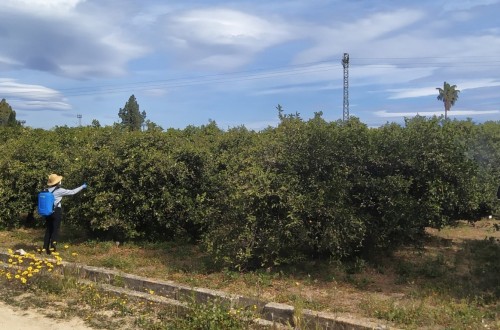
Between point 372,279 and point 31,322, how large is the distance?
13.4 feet

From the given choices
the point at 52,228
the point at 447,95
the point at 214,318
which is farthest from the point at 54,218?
the point at 447,95

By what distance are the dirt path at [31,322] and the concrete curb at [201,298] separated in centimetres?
87

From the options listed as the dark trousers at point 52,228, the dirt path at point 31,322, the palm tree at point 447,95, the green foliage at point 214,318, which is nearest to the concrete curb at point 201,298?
the green foliage at point 214,318

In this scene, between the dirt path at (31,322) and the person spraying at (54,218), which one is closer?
the dirt path at (31,322)

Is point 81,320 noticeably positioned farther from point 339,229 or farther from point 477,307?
point 477,307

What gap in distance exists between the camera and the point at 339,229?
6.22m

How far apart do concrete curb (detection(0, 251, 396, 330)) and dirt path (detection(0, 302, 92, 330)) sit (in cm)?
87

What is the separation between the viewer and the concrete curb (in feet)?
15.5

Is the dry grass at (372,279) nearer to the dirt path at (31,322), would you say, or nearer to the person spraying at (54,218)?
the person spraying at (54,218)

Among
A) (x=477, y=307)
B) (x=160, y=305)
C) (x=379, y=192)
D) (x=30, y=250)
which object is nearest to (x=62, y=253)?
(x=30, y=250)

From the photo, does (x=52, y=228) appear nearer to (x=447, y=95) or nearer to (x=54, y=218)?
(x=54, y=218)

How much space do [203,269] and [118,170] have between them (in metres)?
2.64

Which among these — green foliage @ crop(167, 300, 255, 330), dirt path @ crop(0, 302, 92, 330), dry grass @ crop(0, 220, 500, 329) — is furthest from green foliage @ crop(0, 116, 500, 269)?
dirt path @ crop(0, 302, 92, 330)

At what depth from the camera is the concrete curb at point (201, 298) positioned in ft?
15.5
